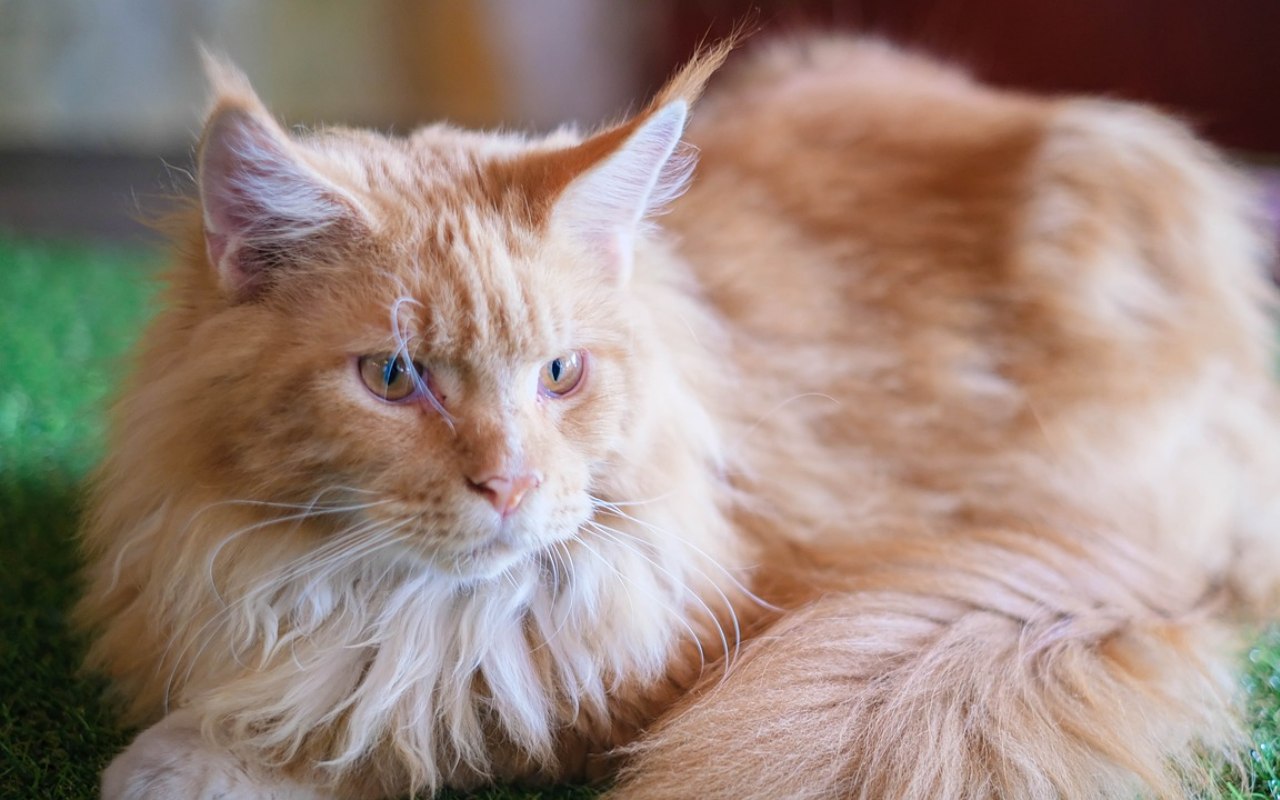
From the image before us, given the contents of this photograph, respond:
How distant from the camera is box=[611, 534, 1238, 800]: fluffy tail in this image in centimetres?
109

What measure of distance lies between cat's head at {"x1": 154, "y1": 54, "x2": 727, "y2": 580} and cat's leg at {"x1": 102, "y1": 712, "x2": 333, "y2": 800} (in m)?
0.28

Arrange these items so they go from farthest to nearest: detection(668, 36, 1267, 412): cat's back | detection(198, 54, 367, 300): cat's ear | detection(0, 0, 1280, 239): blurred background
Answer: detection(0, 0, 1280, 239): blurred background, detection(668, 36, 1267, 412): cat's back, detection(198, 54, 367, 300): cat's ear

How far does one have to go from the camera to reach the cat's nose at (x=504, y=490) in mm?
1025

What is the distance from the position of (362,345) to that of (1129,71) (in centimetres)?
281

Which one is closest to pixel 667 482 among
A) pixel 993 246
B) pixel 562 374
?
pixel 562 374

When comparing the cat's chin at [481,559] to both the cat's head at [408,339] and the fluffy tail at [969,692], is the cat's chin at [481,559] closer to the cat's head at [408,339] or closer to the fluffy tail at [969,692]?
the cat's head at [408,339]

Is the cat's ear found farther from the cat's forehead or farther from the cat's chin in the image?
the cat's chin

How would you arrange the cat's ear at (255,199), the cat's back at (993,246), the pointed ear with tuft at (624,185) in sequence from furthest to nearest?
the cat's back at (993,246) → the pointed ear with tuft at (624,185) → the cat's ear at (255,199)

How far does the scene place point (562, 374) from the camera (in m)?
1.16

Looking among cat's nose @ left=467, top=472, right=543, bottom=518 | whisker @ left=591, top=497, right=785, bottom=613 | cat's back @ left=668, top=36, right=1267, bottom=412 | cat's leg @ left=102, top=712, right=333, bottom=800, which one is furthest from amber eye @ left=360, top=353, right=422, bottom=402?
cat's back @ left=668, top=36, right=1267, bottom=412

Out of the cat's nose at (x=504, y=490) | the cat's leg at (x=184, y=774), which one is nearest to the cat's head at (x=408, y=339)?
the cat's nose at (x=504, y=490)

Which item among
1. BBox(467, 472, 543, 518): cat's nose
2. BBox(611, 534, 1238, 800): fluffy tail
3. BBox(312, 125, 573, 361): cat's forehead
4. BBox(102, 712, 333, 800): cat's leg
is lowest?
BBox(102, 712, 333, 800): cat's leg

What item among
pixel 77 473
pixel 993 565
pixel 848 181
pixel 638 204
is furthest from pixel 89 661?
pixel 848 181

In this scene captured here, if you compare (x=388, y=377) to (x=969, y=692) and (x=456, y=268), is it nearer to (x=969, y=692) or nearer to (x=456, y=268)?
(x=456, y=268)
